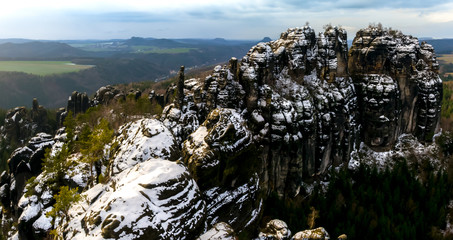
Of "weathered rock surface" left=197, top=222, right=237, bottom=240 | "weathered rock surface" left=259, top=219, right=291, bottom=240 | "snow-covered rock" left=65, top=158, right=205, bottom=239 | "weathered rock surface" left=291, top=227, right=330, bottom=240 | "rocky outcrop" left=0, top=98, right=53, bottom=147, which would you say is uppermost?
"snow-covered rock" left=65, top=158, right=205, bottom=239

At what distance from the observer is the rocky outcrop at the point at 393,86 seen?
6900cm

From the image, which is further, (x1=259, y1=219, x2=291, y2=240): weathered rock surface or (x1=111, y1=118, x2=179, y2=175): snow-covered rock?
(x1=111, y1=118, x2=179, y2=175): snow-covered rock

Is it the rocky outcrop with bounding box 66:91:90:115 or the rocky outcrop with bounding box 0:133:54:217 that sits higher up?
the rocky outcrop with bounding box 66:91:90:115

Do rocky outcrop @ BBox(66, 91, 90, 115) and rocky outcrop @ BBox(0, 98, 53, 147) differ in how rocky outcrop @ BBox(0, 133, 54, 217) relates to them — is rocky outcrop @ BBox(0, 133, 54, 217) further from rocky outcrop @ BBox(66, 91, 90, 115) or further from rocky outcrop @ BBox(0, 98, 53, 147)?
rocky outcrop @ BBox(0, 98, 53, 147)

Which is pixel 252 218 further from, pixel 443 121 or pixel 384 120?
pixel 443 121

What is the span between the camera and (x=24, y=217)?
39094 millimetres

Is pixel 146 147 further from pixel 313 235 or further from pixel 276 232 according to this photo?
pixel 313 235

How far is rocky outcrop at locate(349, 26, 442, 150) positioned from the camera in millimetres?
69000

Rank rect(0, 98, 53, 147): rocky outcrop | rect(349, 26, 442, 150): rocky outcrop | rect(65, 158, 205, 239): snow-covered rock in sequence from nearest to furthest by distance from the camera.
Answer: rect(65, 158, 205, 239): snow-covered rock, rect(349, 26, 442, 150): rocky outcrop, rect(0, 98, 53, 147): rocky outcrop

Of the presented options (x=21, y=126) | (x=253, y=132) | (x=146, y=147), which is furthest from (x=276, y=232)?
(x=21, y=126)

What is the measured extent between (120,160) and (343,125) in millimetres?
56522

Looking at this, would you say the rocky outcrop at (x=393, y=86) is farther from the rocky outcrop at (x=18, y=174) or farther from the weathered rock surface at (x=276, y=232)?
the rocky outcrop at (x=18, y=174)

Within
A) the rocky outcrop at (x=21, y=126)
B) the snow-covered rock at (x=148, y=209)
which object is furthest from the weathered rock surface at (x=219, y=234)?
the rocky outcrop at (x=21, y=126)

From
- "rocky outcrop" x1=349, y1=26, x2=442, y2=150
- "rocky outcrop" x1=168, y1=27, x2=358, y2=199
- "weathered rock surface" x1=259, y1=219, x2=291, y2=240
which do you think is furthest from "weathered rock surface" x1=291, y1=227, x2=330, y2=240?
"rocky outcrop" x1=349, y1=26, x2=442, y2=150
